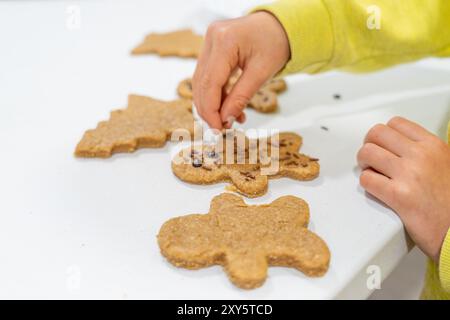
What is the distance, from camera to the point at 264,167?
0.78 meters

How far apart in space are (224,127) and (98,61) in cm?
→ 38

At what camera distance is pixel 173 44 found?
114 centimetres

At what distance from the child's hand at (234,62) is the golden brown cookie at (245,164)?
50 mm

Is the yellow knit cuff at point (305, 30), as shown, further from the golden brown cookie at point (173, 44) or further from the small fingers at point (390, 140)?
the golden brown cookie at point (173, 44)

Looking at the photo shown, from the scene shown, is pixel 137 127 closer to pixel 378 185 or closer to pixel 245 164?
pixel 245 164

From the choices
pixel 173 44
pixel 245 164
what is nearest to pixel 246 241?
pixel 245 164

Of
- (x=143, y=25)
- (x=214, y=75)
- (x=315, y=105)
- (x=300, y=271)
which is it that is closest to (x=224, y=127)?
(x=214, y=75)

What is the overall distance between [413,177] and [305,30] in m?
0.30

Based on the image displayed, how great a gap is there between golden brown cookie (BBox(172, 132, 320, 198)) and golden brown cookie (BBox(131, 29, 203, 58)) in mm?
351

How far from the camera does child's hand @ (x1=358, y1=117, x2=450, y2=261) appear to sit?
680 mm

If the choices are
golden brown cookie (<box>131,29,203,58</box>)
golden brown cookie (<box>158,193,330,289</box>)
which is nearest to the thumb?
golden brown cookie (<box>158,193,330,289</box>)

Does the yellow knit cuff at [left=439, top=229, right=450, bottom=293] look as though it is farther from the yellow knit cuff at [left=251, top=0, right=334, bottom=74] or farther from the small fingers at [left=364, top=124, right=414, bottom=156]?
the yellow knit cuff at [left=251, top=0, right=334, bottom=74]

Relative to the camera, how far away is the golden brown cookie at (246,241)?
601 millimetres
